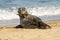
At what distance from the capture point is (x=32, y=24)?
30.0 feet

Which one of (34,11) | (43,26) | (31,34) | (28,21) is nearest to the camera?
(31,34)

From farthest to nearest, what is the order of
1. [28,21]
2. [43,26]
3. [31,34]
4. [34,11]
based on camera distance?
[34,11]
[28,21]
[43,26]
[31,34]

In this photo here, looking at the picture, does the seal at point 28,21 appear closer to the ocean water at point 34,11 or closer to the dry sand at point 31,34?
the dry sand at point 31,34

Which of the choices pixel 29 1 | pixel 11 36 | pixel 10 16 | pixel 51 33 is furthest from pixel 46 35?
pixel 29 1

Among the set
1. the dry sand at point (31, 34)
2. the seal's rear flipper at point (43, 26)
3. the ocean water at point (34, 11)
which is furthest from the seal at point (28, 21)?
the ocean water at point (34, 11)

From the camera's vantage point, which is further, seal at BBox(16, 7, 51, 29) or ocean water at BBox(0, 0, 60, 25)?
ocean water at BBox(0, 0, 60, 25)

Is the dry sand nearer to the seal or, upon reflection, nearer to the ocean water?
the seal

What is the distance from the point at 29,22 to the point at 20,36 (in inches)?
62.5

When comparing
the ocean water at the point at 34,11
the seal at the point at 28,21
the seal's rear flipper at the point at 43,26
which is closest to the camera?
the seal's rear flipper at the point at 43,26

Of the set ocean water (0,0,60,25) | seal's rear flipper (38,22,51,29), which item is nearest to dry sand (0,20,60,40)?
seal's rear flipper (38,22,51,29)

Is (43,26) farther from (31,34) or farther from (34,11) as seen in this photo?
(34,11)

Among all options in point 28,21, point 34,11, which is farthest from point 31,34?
point 34,11

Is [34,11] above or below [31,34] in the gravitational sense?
above

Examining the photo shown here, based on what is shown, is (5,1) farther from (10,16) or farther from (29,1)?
(10,16)
